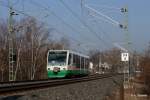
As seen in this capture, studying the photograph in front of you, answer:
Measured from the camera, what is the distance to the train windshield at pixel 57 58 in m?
43.9

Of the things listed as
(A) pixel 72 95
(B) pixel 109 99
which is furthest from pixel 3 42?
(A) pixel 72 95

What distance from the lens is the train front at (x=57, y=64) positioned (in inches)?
1710

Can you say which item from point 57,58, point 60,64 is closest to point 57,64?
point 60,64

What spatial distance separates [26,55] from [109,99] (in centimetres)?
4442

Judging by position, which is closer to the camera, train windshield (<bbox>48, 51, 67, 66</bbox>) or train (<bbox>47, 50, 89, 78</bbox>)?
train (<bbox>47, 50, 89, 78</bbox>)

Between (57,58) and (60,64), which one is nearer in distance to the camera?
(60,64)

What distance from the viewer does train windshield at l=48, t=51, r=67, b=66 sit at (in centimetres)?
4388

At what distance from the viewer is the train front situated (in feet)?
143

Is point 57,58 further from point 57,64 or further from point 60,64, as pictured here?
point 60,64

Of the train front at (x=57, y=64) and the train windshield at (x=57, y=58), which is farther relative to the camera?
the train windshield at (x=57, y=58)

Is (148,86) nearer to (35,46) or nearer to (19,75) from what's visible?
(19,75)

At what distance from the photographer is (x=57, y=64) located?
43969 millimetres

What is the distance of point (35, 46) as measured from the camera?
7281 centimetres

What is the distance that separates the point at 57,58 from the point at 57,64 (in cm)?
→ 69
